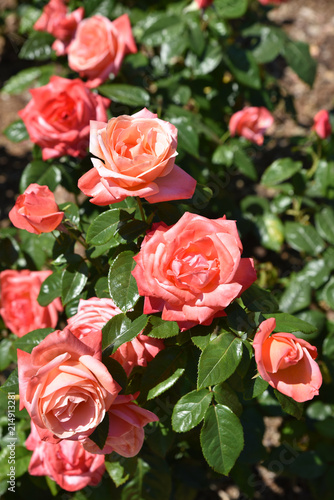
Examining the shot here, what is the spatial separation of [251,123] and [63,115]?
0.94m

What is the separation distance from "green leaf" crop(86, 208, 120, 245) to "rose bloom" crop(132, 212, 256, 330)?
0.14 meters

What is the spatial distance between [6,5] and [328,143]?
299cm

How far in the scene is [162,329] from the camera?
96cm

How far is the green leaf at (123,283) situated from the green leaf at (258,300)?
0.26 m

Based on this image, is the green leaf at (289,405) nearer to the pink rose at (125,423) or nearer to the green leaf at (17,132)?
the pink rose at (125,423)

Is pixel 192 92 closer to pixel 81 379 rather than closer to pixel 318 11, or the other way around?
pixel 81 379

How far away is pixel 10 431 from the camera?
1.55 metres

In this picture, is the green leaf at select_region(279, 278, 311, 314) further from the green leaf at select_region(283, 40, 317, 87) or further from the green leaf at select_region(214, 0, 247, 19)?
the green leaf at select_region(214, 0, 247, 19)

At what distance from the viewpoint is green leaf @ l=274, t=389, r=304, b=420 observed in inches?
37.3

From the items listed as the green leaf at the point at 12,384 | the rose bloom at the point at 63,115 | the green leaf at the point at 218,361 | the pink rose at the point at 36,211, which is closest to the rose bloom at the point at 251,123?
the rose bloom at the point at 63,115

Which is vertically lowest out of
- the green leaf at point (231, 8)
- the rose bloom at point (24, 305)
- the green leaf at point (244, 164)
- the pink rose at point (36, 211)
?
the green leaf at point (244, 164)

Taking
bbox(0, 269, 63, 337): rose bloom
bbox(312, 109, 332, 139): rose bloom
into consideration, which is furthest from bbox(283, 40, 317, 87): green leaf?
bbox(0, 269, 63, 337): rose bloom

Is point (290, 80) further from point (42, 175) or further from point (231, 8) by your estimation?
point (42, 175)

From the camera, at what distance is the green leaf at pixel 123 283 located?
3.22 ft
